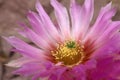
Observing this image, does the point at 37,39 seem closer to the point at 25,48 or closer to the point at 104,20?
the point at 25,48

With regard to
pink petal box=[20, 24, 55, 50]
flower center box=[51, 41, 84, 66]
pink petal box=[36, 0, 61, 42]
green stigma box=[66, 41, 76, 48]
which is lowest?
flower center box=[51, 41, 84, 66]

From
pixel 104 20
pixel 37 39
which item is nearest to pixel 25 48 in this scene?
pixel 37 39

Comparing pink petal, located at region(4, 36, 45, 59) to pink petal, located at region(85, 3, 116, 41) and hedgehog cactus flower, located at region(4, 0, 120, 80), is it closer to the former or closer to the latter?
hedgehog cactus flower, located at region(4, 0, 120, 80)

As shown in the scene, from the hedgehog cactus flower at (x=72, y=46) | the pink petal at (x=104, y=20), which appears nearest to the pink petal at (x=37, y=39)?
the hedgehog cactus flower at (x=72, y=46)

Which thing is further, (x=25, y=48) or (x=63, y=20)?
(x=63, y=20)

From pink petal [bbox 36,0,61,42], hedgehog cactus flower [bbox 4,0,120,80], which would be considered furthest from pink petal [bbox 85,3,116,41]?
pink petal [bbox 36,0,61,42]

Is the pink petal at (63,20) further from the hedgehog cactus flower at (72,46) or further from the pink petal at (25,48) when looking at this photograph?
the pink petal at (25,48)

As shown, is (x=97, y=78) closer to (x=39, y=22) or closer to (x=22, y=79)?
(x=39, y=22)
